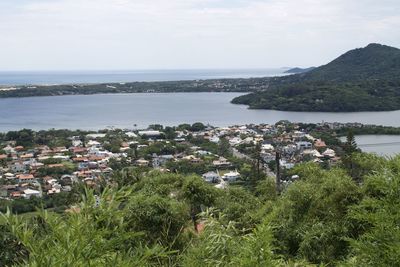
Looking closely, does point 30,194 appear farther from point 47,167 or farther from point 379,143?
point 379,143

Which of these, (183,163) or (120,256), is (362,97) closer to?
(183,163)

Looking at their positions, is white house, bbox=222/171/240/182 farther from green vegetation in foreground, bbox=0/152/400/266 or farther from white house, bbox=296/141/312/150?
green vegetation in foreground, bbox=0/152/400/266

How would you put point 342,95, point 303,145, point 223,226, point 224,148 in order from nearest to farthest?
point 223,226
point 303,145
point 224,148
point 342,95

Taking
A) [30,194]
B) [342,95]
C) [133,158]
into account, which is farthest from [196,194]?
[342,95]

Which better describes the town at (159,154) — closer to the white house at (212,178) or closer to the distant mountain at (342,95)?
the white house at (212,178)

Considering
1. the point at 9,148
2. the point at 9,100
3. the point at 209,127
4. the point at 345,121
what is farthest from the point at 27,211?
the point at 9,100

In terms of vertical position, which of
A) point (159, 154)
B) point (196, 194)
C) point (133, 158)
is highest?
point (196, 194)
